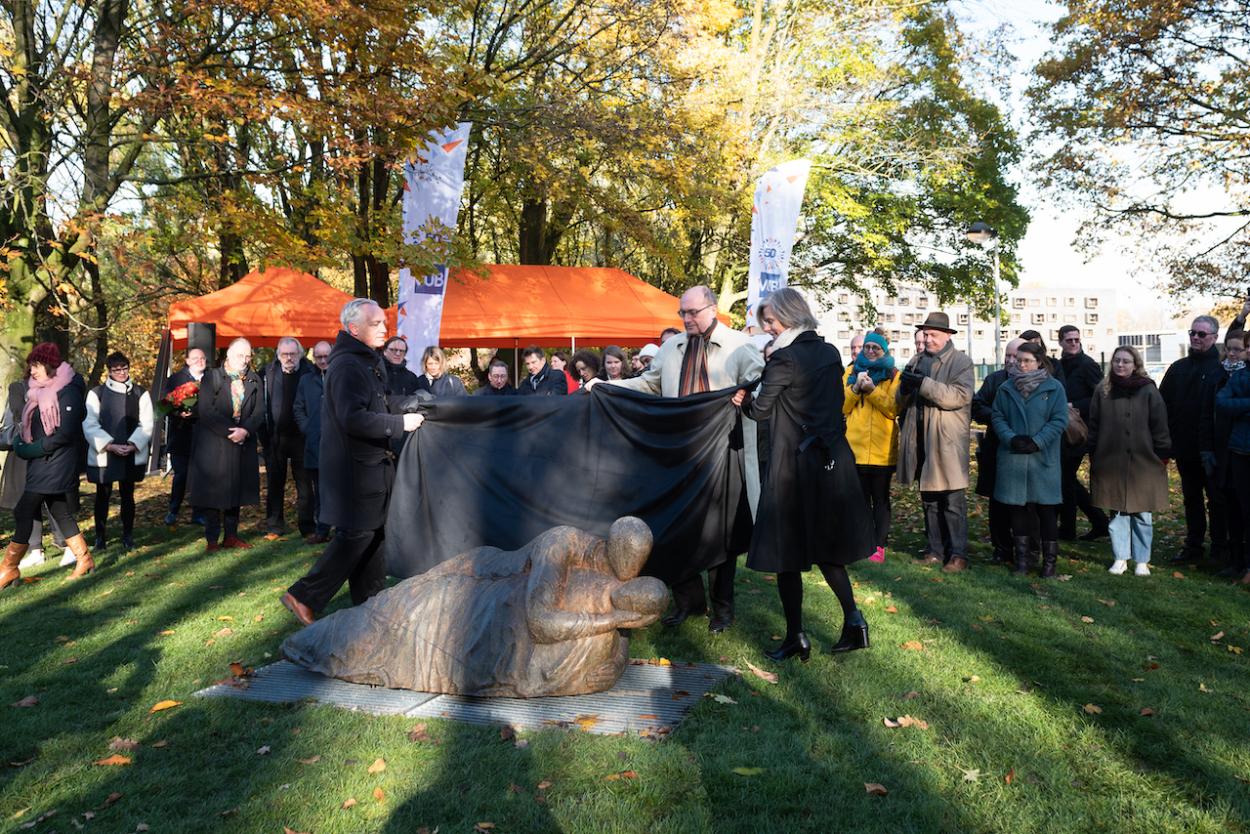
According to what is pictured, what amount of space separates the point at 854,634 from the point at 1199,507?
4.98 meters

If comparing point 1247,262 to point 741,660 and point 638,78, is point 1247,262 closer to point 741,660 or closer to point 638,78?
point 638,78

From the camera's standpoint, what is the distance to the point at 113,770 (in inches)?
157

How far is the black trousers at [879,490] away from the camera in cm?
832

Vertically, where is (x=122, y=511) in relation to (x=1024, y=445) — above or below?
below

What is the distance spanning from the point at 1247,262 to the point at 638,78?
13.7 m

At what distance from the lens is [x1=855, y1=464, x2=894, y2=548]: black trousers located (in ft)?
27.3

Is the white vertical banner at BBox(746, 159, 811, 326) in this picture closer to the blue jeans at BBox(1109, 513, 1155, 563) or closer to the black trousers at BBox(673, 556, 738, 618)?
the blue jeans at BBox(1109, 513, 1155, 563)

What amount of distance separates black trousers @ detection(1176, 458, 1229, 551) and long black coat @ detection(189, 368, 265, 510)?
870 centimetres

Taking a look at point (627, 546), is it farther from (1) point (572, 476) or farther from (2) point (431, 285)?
(2) point (431, 285)

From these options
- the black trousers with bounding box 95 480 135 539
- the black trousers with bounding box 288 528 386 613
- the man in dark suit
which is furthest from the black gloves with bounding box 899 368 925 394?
the man in dark suit

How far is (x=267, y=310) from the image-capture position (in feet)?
48.3

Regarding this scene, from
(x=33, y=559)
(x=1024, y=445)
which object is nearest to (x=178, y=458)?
(x=33, y=559)

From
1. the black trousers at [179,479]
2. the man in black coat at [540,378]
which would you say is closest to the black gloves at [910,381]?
the man in black coat at [540,378]

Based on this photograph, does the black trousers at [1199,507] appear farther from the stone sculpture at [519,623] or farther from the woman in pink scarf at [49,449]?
the woman in pink scarf at [49,449]
